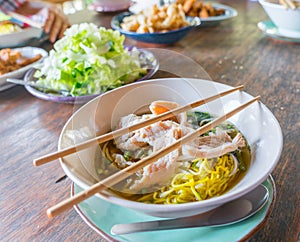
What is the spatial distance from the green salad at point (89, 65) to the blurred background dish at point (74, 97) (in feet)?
0.09

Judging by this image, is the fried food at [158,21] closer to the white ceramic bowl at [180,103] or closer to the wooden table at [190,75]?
the wooden table at [190,75]

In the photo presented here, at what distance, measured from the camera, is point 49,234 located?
2.14 ft

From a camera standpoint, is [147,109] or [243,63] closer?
[147,109]

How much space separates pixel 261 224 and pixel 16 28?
1468mm

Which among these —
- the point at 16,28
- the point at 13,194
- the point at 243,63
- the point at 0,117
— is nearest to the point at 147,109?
the point at 13,194

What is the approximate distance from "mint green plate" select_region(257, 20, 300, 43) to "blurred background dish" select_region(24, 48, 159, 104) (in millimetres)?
581

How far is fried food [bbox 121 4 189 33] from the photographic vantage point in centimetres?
153

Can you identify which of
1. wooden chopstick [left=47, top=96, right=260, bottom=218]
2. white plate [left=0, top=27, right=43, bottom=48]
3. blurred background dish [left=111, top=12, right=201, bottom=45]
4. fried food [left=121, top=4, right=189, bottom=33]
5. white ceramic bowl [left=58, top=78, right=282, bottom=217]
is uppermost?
wooden chopstick [left=47, top=96, right=260, bottom=218]

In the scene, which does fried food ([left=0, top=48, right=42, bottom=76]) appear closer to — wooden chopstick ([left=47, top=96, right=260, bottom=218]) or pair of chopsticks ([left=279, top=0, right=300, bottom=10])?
wooden chopstick ([left=47, top=96, right=260, bottom=218])

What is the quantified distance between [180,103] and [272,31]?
36.0 inches

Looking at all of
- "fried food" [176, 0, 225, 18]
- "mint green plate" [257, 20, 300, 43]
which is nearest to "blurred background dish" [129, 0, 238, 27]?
"fried food" [176, 0, 225, 18]

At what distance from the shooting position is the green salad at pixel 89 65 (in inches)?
45.1

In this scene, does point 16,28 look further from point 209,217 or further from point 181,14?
point 209,217

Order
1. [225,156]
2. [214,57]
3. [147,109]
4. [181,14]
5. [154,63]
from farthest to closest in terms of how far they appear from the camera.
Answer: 1. [181,14]
2. [214,57]
3. [154,63]
4. [147,109]
5. [225,156]
